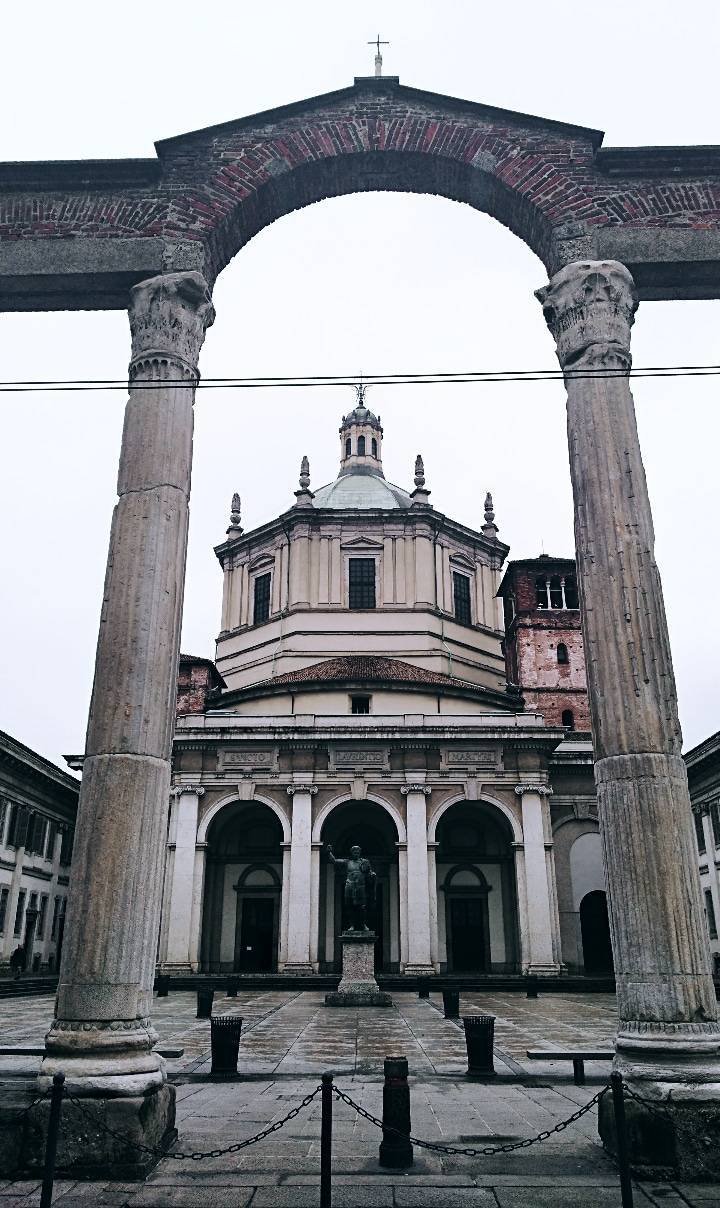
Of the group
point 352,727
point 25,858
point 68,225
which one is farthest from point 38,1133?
point 25,858

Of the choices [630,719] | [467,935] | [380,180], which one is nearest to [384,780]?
[467,935]

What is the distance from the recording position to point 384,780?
35.3 m

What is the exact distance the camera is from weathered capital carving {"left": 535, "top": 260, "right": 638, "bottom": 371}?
9.12m

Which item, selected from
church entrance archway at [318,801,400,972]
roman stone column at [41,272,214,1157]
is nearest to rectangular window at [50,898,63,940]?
church entrance archway at [318,801,400,972]

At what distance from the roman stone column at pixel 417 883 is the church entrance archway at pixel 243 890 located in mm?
5662

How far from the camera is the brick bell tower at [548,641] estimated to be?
4419 cm

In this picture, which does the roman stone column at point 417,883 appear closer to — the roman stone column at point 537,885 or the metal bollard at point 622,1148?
the roman stone column at point 537,885

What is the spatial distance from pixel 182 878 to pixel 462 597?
19.6 m

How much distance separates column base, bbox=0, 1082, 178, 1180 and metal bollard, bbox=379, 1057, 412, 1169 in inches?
70.5

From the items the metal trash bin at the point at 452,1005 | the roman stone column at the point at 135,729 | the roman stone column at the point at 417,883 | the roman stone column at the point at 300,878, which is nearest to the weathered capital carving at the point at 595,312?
the roman stone column at the point at 135,729

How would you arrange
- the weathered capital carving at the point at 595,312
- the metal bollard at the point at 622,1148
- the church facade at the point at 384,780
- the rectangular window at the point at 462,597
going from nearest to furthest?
the metal bollard at the point at 622,1148 → the weathered capital carving at the point at 595,312 → the church facade at the point at 384,780 → the rectangular window at the point at 462,597

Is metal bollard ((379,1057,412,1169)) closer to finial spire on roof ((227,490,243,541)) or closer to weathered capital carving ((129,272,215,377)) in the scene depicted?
weathered capital carving ((129,272,215,377))

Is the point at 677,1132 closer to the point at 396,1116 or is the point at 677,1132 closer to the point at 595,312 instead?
the point at 396,1116

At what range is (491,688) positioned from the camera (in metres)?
44.3
